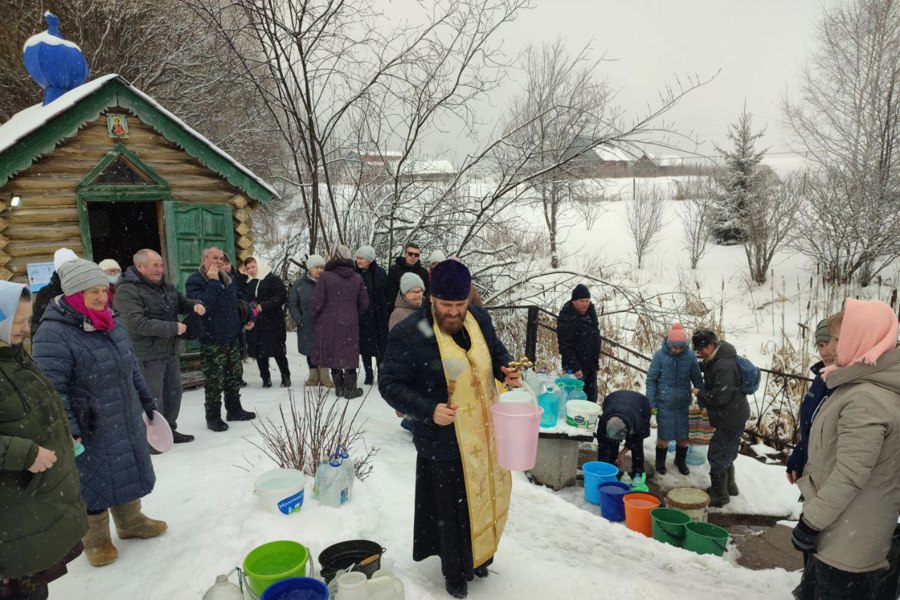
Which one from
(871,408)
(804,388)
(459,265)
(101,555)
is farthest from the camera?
(804,388)

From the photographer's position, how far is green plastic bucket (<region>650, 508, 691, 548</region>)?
445 centimetres

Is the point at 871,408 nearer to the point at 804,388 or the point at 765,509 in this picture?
the point at 765,509

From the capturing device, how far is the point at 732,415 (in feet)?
17.2

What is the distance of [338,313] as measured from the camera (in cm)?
651

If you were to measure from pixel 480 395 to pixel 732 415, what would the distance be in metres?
3.47

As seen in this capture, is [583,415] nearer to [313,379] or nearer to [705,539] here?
[705,539]

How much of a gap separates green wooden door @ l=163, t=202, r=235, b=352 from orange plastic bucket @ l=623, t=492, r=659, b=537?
5940 mm

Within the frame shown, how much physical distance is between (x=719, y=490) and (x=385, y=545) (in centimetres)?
369

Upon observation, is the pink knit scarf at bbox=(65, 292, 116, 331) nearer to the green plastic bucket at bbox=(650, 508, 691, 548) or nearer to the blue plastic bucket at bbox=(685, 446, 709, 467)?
the green plastic bucket at bbox=(650, 508, 691, 548)

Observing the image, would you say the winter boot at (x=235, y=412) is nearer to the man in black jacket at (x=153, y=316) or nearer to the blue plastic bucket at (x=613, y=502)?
the man in black jacket at (x=153, y=316)

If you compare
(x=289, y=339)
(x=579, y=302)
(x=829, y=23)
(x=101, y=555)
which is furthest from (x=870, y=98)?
(x=101, y=555)

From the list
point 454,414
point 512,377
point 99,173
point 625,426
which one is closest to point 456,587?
point 454,414

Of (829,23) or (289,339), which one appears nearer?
(289,339)

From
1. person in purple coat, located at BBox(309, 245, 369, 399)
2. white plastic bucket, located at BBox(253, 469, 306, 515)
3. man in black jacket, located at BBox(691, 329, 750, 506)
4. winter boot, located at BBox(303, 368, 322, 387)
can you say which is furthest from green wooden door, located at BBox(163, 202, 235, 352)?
man in black jacket, located at BBox(691, 329, 750, 506)
